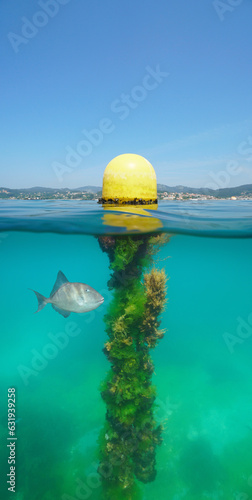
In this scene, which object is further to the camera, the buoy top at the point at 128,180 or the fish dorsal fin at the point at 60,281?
the buoy top at the point at 128,180

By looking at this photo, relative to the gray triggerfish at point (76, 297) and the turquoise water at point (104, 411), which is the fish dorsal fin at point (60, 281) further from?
the turquoise water at point (104, 411)

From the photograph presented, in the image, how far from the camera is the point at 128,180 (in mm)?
6543

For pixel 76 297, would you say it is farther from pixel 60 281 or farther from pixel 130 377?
pixel 130 377

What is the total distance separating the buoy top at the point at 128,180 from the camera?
656cm

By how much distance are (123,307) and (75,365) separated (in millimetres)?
9507

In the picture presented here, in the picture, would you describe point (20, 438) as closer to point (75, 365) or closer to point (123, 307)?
point (75, 365)

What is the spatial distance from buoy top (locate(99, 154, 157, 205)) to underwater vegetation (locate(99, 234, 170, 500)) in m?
1.55

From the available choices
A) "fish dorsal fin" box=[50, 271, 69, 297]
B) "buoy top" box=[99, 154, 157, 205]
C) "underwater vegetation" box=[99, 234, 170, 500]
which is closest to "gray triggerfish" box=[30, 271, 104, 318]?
"fish dorsal fin" box=[50, 271, 69, 297]

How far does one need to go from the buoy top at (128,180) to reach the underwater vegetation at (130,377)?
5.09ft

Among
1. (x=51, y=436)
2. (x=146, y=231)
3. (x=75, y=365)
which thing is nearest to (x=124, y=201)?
(x=146, y=231)

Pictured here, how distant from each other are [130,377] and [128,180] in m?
5.59

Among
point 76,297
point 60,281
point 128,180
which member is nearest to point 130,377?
point 76,297

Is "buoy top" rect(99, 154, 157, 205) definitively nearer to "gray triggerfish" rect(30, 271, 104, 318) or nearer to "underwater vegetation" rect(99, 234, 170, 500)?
"underwater vegetation" rect(99, 234, 170, 500)

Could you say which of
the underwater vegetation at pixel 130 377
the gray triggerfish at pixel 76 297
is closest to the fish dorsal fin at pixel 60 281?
the gray triggerfish at pixel 76 297
